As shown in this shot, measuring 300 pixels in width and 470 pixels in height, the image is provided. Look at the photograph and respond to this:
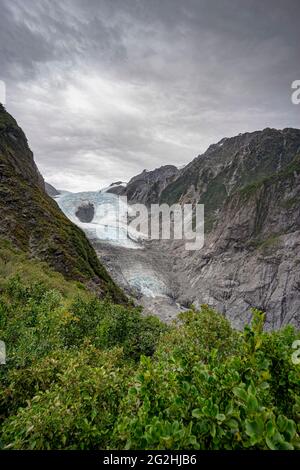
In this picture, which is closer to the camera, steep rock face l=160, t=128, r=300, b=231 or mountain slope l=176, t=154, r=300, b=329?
mountain slope l=176, t=154, r=300, b=329

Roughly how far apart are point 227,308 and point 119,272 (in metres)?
35.7

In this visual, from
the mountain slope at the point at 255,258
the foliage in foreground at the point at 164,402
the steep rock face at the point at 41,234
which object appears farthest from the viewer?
the mountain slope at the point at 255,258

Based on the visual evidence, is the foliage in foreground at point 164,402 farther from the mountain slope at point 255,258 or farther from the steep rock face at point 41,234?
the mountain slope at point 255,258

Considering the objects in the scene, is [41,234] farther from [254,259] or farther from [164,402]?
[254,259]

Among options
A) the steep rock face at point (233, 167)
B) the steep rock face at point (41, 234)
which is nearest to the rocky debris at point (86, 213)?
the steep rock face at point (233, 167)

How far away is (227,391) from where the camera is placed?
12.3 ft

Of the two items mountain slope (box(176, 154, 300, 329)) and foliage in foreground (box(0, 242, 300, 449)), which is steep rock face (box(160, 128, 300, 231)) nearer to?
mountain slope (box(176, 154, 300, 329))

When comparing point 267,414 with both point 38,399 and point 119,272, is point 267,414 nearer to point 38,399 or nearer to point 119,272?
point 38,399

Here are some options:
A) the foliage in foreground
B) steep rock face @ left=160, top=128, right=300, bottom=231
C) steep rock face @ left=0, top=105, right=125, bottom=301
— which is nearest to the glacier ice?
steep rock face @ left=160, top=128, right=300, bottom=231

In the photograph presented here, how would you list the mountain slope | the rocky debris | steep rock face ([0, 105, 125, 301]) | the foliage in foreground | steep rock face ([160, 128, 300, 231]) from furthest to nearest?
the rocky debris → steep rock face ([160, 128, 300, 231]) → the mountain slope → steep rock face ([0, 105, 125, 301]) → the foliage in foreground

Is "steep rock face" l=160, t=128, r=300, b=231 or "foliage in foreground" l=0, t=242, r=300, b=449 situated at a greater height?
"steep rock face" l=160, t=128, r=300, b=231

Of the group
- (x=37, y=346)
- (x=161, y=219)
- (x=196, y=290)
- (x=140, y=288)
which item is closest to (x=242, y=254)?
(x=196, y=290)

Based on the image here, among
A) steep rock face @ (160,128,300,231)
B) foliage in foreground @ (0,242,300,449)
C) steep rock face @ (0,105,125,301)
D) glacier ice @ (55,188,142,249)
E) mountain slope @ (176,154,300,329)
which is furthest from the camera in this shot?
steep rock face @ (160,128,300,231)

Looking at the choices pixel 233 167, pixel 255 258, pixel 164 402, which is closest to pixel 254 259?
pixel 255 258
